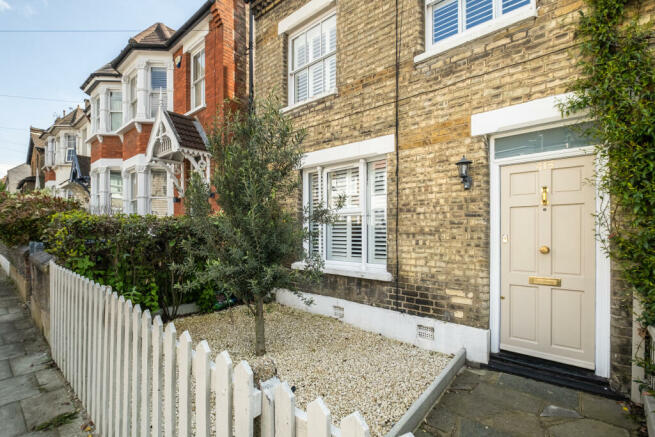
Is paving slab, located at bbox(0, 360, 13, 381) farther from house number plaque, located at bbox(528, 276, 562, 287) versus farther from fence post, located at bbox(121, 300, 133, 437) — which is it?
house number plaque, located at bbox(528, 276, 562, 287)

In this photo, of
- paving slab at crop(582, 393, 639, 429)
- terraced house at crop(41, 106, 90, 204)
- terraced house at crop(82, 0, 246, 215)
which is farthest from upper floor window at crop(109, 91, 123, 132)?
paving slab at crop(582, 393, 639, 429)

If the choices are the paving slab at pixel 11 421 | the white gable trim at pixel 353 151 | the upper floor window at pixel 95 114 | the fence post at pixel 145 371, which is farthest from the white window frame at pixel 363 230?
the upper floor window at pixel 95 114

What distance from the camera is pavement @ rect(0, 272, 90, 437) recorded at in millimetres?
2830

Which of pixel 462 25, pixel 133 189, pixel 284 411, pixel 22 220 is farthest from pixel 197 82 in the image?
pixel 284 411

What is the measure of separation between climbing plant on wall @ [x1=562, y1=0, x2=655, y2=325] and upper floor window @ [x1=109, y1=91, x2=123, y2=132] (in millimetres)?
14797

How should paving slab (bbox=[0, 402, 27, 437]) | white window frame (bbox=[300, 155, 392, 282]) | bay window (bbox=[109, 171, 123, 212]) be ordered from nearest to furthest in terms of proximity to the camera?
1. paving slab (bbox=[0, 402, 27, 437])
2. white window frame (bbox=[300, 155, 392, 282])
3. bay window (bbox=[109, 171, 123, 212])

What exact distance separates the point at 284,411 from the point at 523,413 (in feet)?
10.3

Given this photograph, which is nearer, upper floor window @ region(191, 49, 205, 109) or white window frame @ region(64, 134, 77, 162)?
upper floor window @ region(191, 49, 205, 109)

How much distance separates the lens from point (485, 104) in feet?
14.5

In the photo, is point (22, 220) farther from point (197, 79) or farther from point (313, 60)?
point (313, 60)

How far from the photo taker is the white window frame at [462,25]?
4152 millimetres

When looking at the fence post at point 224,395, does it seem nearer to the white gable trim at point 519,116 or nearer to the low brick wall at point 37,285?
the white gable trim at point 519,116

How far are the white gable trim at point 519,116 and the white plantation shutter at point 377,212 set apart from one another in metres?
1.68

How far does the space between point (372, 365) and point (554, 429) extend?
1.93m
